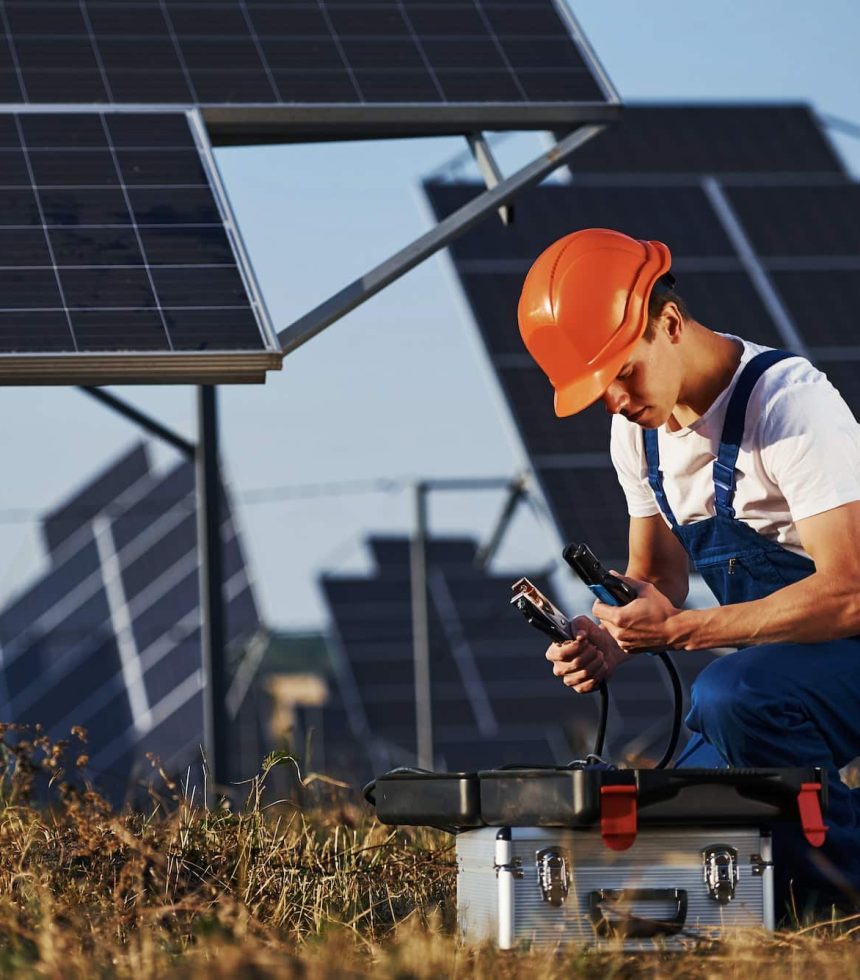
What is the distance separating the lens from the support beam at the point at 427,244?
241 inches

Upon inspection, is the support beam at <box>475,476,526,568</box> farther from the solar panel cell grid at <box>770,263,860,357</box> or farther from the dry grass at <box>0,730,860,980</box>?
the dry grass at <box>0,730,860,980</box>

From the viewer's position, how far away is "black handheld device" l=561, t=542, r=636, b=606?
420 centimetres

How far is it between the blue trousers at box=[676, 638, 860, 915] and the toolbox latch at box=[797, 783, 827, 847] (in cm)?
28

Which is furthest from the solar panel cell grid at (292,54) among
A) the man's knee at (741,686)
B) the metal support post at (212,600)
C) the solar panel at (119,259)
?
the man's knee at (741,686)

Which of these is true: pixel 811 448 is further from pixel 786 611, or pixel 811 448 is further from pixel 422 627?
pixel 422 627

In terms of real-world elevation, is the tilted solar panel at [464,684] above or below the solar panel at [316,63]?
above

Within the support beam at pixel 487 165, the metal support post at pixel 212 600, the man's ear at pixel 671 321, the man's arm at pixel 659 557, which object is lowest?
the man's arm at pixel 659 557

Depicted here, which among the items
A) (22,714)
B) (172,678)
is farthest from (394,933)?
(22,714)

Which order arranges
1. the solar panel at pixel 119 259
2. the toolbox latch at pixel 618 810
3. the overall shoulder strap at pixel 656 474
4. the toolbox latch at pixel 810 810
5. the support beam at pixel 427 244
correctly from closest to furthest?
the toolbox latch at pixel 618 810 → the toolbox latch at pixel 810 810 → the overall shoulder strap at pixel 656 474 → the solar panel at pixel 119 259 → the support beam at pixel 427 244

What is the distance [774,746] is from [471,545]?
25483mm

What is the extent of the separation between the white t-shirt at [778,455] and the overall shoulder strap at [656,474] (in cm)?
2

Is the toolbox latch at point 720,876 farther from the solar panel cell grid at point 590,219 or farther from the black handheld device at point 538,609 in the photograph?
the solar panel cell grid at point 590,219

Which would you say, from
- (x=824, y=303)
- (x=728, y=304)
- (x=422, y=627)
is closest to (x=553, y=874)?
(x=728, y=304)

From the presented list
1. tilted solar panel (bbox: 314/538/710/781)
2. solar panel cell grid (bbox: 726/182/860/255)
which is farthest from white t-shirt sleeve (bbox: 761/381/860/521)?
tilted solar panel (bbox: 314/538/710/781)
